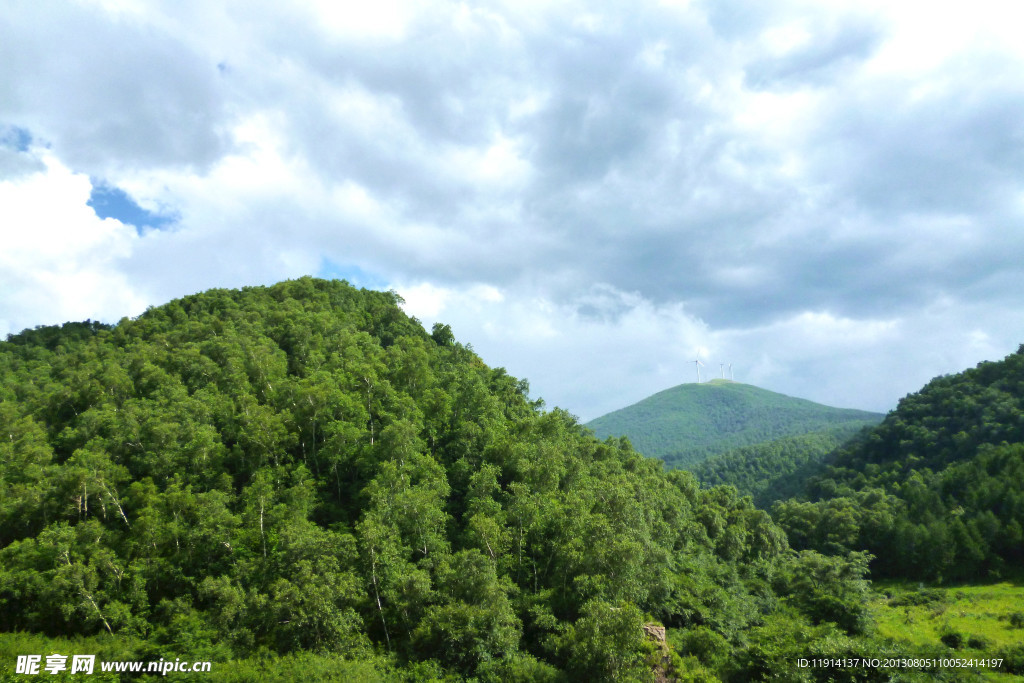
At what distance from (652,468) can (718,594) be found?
100ft

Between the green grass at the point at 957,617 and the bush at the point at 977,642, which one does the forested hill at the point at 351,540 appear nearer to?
the green grass at the point at 957,617

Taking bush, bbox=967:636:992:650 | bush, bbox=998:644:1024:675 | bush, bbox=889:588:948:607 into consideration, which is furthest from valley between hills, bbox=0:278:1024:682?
bush, bbox=889:588:948:607

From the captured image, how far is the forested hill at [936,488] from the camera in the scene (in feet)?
287

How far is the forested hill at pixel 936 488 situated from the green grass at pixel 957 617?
24.0 ft

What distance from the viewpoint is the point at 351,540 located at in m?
39.6

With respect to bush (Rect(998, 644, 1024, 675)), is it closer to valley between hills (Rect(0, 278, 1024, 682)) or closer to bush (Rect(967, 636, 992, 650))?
valley between hills (Rect(0, 278, 1024, 682))

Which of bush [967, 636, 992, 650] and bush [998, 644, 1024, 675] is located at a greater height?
bush [998, 644, 1024, 675]

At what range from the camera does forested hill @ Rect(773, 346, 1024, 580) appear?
87438mm

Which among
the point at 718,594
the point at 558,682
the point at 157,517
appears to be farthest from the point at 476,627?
the point at 718,594

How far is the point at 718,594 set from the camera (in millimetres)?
→ 57500

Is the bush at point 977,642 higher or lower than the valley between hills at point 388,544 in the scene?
lower

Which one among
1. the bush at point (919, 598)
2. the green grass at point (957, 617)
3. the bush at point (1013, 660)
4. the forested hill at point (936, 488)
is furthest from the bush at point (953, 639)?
the forested hill at point (936, 488)

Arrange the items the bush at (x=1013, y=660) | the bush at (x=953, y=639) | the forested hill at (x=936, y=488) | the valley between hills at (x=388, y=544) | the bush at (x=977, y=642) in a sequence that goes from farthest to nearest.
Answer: the forested hill at (x=936, y=488)
the bush at (x=953, y=639)
the bush at (x=977, y=642)
the bush at (x=1013, y=660)
the valley between hills at (x=388, y=544)

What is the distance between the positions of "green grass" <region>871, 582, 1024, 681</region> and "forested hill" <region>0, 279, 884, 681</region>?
7795mm
